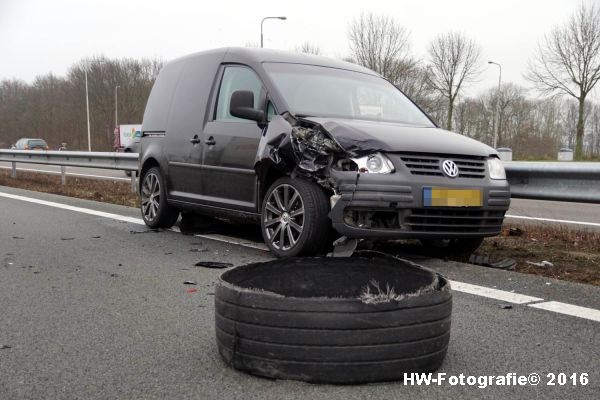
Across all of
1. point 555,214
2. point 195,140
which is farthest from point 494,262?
point 555,214

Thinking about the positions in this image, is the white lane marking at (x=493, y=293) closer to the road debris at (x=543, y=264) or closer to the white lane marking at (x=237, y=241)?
the road debris at (x=543, y=264)

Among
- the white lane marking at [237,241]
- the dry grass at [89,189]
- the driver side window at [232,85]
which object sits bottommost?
the white lane marking at [237,241]

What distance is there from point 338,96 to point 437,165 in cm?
145

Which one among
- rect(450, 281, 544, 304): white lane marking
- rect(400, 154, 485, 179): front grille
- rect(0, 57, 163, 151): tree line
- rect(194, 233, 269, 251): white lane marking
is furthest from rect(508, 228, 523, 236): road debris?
rect(0, 57, 163, 151): tree line

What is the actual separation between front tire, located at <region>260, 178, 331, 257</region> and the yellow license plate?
79 centimetres

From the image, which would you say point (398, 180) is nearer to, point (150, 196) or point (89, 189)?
point (150, 196)

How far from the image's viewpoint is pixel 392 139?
4641 mm

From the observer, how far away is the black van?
451cm

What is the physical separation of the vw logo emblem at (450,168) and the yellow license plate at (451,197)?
128 millimetres

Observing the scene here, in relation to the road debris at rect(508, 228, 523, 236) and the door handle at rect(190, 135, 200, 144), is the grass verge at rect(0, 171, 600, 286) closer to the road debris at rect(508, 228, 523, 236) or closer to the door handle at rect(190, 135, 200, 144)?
the road debris at rect(508, 228, 523, 236)

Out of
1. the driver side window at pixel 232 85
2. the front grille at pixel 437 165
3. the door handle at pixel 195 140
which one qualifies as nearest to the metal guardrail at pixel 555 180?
the front grille at pixel 437 165

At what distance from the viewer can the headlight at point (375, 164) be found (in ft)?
14.7

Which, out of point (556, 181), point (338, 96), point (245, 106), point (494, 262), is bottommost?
point (494, 262)

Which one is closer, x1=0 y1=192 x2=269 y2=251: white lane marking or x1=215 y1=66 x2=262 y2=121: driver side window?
x1=215 y1=66 x2=262 y2=121: driver side window
